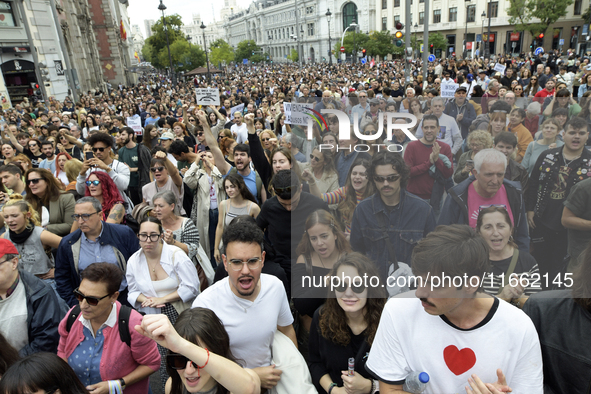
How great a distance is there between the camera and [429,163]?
1.85 metres

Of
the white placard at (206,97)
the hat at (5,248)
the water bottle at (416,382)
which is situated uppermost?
the white placard at (206,97)

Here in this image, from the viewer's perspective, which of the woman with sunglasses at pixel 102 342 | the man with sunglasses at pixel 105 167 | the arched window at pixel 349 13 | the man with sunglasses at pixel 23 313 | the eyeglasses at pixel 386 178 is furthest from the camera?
the arched window at pixel 349 13

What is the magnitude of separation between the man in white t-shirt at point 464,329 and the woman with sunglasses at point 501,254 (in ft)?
0.17

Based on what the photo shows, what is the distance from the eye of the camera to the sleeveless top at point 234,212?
14.1 feet

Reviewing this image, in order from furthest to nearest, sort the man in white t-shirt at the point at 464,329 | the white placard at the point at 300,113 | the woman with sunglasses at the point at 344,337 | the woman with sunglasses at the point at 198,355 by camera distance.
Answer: the woman with sunglasses at the point at 344,337
the white placard at the point at 300,113
the woman with sunglasses at the point at 198,355
the man in white t-shirt at the point at 464,329

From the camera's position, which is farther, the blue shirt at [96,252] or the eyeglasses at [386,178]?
the blue shirt at [96,252]

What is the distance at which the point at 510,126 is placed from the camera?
1802 mm

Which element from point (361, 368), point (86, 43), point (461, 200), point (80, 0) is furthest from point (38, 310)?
point (80, 0)

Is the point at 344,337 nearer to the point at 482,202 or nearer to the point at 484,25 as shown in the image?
the point at 482,202

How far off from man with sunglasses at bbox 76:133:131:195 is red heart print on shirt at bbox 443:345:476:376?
15.0 feet

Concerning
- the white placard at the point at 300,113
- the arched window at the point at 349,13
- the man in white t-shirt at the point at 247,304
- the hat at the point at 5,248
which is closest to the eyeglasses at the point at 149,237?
the hat at the point at 5,248

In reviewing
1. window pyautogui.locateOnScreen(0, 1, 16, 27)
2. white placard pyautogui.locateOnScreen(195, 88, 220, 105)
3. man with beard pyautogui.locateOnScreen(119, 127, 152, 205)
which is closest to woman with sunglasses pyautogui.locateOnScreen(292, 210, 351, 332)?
man with beard pyautogui.locateOnScreen(119, 127, 152, 205)

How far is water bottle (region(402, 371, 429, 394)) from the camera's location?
65.4 inches

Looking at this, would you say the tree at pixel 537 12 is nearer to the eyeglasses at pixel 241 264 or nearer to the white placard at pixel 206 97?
the white placard at pixel 206 97
